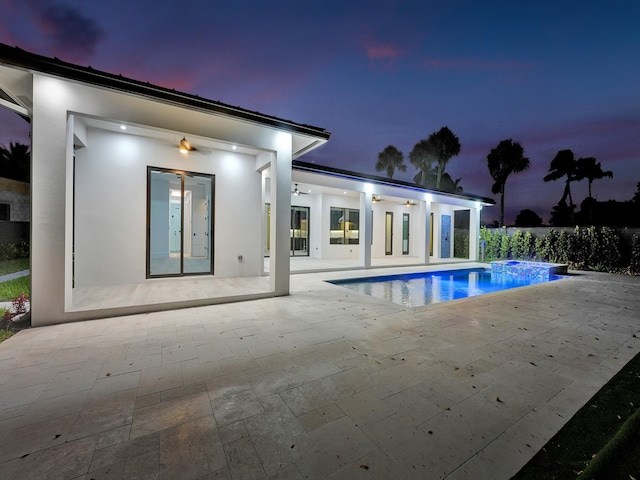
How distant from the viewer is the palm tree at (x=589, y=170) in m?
21.9

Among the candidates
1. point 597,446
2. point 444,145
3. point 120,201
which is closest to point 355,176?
point 120,201

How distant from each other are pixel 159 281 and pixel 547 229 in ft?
50.4

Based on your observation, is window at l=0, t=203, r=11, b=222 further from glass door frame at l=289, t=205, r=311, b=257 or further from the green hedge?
the green hedge

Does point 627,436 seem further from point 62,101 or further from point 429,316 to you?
point 62,101

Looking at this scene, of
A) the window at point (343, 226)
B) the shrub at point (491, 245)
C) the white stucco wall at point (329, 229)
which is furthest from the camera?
the shrub at point (491, 245)

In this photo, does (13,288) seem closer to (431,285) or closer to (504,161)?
(431,285)

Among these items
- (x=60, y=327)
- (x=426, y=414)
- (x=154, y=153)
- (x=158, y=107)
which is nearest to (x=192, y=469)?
(x=426, y=414)

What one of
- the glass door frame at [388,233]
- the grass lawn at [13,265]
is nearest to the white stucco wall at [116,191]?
the grass lawn at [13,265]

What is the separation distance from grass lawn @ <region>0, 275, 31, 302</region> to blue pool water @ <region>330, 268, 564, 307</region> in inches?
262

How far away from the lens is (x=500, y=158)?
850 inches

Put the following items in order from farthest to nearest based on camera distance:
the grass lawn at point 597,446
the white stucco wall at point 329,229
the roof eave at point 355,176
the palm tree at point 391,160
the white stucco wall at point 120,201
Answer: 1. the palm tree at point 391,160
2. the white stucco wall at point 329,229
3. the roof eave at point 355,176
4. the white stucco wall at point 120,201
5. the grass lawn at point 597,446

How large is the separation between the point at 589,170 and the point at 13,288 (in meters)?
34.0

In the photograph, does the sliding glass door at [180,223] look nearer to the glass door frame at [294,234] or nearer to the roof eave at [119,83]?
the roof eave at [119,83]

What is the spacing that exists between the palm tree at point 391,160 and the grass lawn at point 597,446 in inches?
1114
